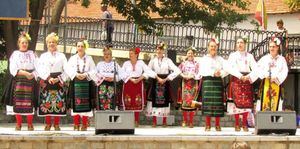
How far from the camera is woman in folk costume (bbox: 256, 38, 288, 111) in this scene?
48.0ft

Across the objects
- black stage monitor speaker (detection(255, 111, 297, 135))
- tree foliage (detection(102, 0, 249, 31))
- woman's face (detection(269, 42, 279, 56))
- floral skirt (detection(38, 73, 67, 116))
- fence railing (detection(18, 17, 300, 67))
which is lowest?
black stage monitor speaker (detection(255, 111, 297, 135))

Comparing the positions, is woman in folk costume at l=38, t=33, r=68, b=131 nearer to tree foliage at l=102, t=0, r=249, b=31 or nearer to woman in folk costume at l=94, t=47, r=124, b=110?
woman in folk costume at l=94, t=47, r=124, b=110

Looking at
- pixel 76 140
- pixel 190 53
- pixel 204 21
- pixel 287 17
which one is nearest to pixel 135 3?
pixel 204 21

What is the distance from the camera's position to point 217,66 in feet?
48.6

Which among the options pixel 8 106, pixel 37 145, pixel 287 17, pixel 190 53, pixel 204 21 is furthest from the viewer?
pixel 287 17

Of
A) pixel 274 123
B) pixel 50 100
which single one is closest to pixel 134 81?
pixel 50 100

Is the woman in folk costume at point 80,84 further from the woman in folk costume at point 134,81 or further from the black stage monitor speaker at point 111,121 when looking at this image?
the black stage monitor speaker at point 111,121

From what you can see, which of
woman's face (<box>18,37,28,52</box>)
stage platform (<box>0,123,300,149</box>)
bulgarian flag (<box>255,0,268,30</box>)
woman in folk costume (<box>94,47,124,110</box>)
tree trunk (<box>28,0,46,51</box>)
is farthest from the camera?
bulgarian flag (<box>255,0,268,30</box>)

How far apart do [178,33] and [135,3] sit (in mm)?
3702

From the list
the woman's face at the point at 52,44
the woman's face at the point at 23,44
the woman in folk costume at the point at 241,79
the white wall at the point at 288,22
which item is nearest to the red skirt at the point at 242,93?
the woman in folk costume at the point at 241,79

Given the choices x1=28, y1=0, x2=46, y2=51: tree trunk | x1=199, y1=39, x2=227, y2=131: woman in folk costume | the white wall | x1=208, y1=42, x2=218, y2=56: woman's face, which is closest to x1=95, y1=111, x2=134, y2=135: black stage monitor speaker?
x1=199, y1=39, x2=227, y2=131: woman in folk costume

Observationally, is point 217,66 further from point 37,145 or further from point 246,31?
point 246,31

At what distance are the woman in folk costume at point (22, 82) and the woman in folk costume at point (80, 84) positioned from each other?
620 mm

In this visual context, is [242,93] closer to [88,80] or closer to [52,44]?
[88,80]
